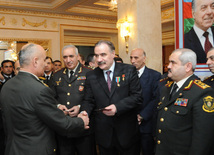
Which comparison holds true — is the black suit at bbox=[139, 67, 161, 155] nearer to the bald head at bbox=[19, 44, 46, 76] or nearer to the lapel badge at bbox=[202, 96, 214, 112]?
the lapel badge at bbox=[202, 96, 214, 112]

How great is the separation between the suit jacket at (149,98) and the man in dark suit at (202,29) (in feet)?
2.20

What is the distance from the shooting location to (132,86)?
2.41 meters

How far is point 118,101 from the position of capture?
7.70ft

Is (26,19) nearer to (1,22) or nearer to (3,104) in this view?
(1,22)

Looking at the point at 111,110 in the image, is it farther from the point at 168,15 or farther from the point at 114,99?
the point at 168,15

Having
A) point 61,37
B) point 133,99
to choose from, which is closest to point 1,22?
point 61,37

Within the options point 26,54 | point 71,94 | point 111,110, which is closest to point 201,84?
point 111,110

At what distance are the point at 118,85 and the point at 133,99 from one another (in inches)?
8.8

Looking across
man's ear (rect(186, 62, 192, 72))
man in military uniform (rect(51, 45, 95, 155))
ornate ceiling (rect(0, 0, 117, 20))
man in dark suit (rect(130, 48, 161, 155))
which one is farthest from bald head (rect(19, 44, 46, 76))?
ornate ceiling (rect(0, 0, 117, 20))

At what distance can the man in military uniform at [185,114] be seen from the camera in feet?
5.50

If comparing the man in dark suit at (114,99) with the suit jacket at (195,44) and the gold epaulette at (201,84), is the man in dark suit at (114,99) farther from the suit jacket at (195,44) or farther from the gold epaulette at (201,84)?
the suit jacket at (195,44)

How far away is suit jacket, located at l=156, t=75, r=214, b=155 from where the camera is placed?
65.9 inches

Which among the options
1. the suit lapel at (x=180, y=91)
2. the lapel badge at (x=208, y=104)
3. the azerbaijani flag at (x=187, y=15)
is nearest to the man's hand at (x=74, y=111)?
the suit lapel at (x=180, y=91)

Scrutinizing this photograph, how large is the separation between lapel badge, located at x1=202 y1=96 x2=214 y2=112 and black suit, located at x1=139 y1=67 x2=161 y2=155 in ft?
3.92
